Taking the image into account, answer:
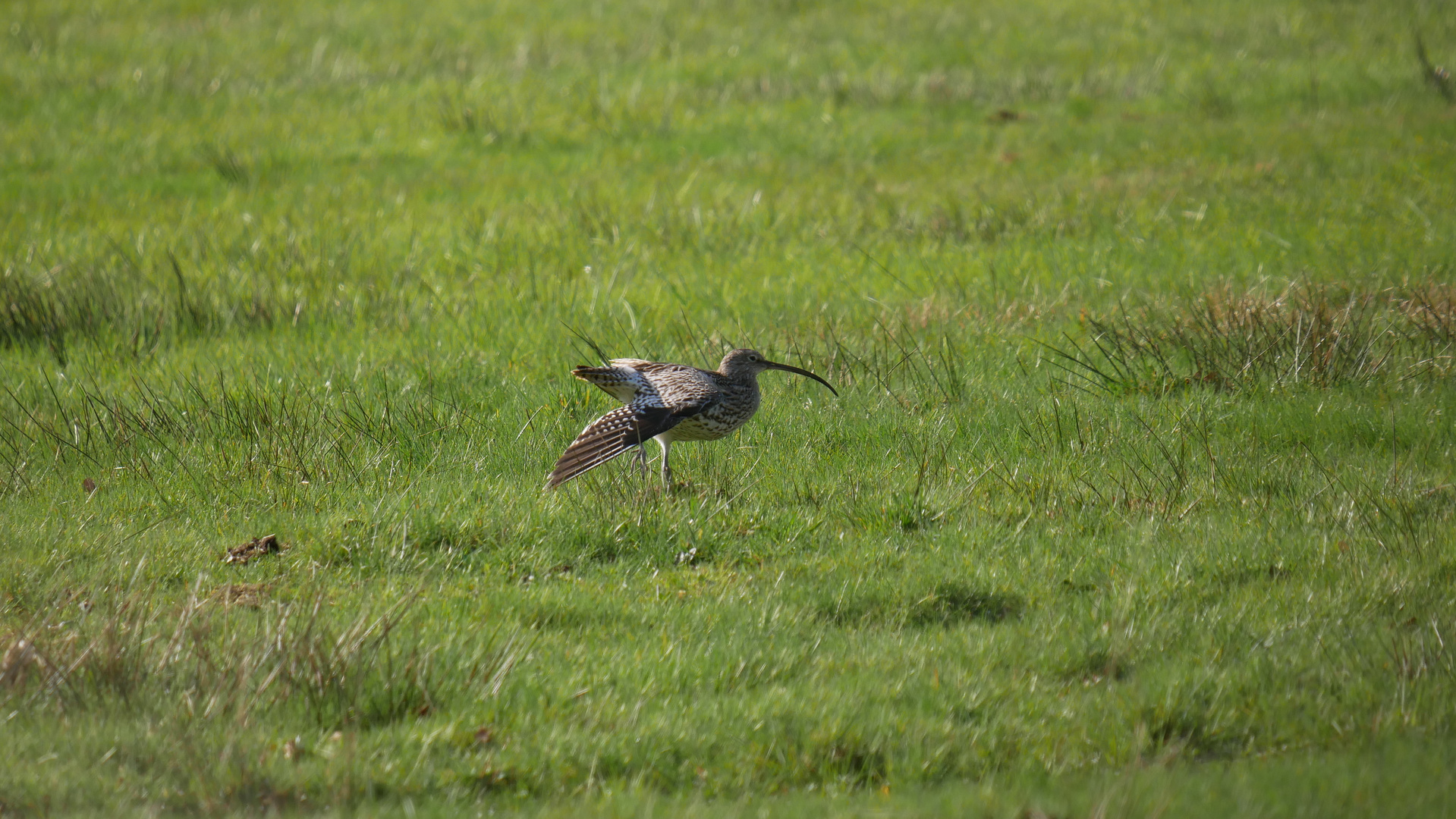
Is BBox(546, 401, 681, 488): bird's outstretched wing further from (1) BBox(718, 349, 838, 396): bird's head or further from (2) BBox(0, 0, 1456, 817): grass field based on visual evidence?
(1) BBox(718, 349, 838, 396): bird's head

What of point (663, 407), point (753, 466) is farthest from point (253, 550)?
point (753, 466)

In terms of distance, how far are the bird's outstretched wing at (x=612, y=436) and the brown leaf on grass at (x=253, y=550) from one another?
1.32 meters

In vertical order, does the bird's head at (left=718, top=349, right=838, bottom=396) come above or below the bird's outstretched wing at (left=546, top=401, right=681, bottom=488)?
above

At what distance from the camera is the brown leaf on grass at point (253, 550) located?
18.2ft

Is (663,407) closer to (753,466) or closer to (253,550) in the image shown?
(753,466)

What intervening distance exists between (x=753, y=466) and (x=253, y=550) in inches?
100

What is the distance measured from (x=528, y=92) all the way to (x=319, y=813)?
14.4 m

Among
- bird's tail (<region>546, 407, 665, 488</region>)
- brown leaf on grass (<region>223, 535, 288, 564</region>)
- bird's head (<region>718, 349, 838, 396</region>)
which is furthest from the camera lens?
bird's head (<region>718, 349, 838, 396</region>)

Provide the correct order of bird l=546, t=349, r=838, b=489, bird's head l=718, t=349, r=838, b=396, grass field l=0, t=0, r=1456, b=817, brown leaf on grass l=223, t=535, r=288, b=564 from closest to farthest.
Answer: grass field l=0, t=0, r=1456, b=817 < brown leaf on grass l=223, t=535, r=288, b=564 < bird l=546, t=349, r=838, b=489 < bird's head l=718, t=349, r=838, b=396

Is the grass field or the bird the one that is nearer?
the grass field

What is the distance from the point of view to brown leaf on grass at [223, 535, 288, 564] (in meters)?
5.54

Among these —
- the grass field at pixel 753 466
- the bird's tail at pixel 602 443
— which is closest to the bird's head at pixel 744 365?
the grass field at pixel 753 466

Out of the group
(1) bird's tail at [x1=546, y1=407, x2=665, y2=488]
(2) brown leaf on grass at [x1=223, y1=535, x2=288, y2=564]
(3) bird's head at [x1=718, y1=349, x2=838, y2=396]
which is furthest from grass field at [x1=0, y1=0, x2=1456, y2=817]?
(3) bird's head at [x1=718, y1=349, x2=838, y2=396]

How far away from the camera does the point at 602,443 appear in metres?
6.07
